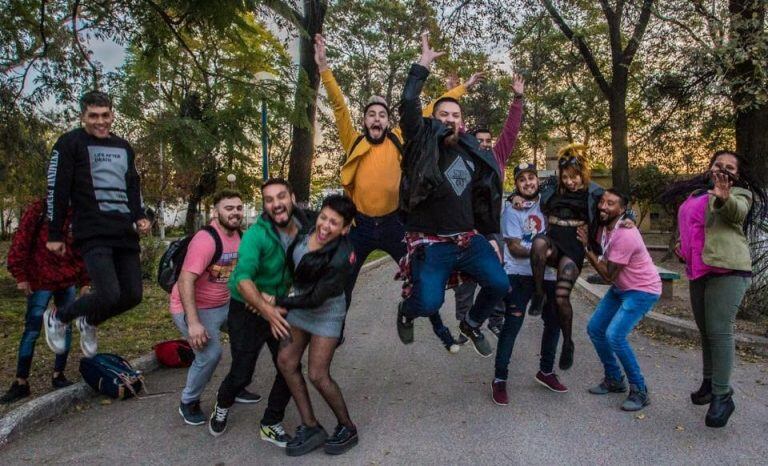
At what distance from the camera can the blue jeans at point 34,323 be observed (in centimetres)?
473

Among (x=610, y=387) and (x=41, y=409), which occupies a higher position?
(x=41, y=409)

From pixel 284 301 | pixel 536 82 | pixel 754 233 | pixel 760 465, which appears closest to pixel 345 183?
pixel 284 301

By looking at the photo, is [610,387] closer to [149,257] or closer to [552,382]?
[552,382]

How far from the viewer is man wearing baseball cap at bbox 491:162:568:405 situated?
15.8ft

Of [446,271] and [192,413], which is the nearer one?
[192,413]

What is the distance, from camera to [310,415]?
392cm

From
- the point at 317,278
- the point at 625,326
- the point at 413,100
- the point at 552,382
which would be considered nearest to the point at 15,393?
the point at 317,278

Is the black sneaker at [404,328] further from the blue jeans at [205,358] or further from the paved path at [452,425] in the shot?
the blue jeans at [205,358]

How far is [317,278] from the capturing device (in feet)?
12.3

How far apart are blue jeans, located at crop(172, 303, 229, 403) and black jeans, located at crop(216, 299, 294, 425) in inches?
12.4

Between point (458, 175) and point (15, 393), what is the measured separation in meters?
3.77

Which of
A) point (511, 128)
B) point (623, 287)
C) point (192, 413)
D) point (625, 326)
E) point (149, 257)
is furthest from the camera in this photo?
point (149, 257)

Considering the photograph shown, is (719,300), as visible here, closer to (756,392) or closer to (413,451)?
(756,392)

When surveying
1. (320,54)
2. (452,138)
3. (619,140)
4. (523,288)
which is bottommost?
(523,288)
